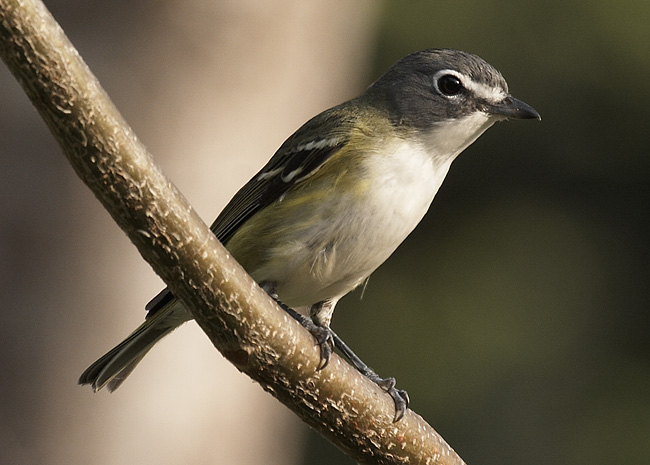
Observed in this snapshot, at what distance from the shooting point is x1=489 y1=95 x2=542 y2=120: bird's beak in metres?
3.64

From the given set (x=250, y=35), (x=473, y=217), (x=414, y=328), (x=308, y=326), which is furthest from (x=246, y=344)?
(x=473, y=217)

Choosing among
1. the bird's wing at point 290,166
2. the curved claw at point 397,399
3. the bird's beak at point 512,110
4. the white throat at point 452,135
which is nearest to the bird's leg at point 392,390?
the curved claw at point 397,399

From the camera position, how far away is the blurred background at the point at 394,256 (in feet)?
16.2

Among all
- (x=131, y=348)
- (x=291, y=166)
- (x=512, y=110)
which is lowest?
(x=512, y=110)

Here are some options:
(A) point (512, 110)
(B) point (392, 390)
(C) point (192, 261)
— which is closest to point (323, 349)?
(C) point (192, 261)

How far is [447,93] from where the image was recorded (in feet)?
12.6

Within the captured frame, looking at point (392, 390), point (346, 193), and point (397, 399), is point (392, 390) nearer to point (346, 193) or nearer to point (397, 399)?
point (397, 399)

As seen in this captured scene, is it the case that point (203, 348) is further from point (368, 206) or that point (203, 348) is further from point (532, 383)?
point (532, 383)

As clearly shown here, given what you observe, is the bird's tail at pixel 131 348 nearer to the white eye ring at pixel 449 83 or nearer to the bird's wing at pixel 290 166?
the bird's wing at pixel 290 166

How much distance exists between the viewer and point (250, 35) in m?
5.54

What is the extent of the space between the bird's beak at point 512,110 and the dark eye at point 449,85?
0.18 meters

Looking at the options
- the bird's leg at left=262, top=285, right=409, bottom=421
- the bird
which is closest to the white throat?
the bird

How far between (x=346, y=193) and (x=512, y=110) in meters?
0.75

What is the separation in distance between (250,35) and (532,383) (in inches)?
191
